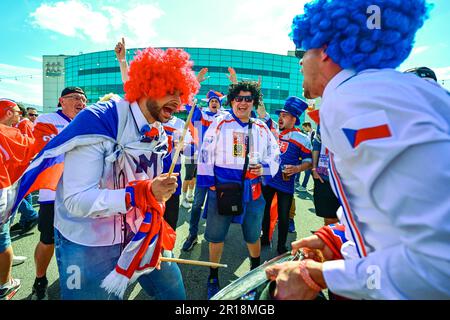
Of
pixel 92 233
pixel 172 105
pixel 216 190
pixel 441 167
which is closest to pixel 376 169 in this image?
pixel 441 167

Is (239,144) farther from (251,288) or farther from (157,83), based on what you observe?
(251,288)

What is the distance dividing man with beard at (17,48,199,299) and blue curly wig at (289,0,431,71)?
3.71ft

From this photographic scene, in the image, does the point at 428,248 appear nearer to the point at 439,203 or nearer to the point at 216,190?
the point at 439,203

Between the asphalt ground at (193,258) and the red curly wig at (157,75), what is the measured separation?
7.74 feet

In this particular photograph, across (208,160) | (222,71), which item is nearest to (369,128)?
(208,160)

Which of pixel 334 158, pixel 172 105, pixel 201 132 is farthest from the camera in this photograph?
pixel 201 132

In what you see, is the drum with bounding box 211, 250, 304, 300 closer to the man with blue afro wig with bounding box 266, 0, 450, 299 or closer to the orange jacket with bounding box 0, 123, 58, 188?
the man with blue afro wig with bounding box 266, 0, 450, 299

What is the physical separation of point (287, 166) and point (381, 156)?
3.31 m

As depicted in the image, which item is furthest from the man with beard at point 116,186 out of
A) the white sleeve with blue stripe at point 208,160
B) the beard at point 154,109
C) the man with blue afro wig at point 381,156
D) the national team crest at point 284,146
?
the national team crest at point 284,146

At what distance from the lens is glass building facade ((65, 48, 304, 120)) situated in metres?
48.0

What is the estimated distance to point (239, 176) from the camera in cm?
310

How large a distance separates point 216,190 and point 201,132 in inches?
102

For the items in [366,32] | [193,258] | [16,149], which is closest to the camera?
[366,32]

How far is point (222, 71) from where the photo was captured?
48.2 meters
